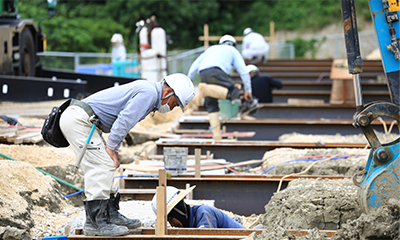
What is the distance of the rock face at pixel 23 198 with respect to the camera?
3990mm

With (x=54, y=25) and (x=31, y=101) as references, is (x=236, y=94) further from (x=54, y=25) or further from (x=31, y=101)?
(x=54, y=25)

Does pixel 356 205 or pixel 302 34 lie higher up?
pixel 302 34

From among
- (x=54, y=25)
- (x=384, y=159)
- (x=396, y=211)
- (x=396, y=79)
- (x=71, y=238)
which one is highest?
(x=54, y=25)

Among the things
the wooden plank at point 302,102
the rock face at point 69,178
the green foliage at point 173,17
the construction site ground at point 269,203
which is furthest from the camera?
the green foliage at point 173,17

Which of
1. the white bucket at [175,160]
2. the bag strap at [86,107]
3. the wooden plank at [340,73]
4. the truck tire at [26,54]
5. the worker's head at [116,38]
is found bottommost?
the white bucket at [175,160]

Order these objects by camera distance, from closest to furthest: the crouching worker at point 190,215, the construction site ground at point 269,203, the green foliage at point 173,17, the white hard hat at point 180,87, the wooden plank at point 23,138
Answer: the construction site ground at point 269,203
the white hard hat at point 180,87
the crouching worker at point 190,215
the wooden plank at point 23,138
the green foliage at point 173,17

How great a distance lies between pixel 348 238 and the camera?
128 inches

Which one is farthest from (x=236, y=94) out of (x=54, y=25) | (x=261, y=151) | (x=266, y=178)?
(x=54, y=25)

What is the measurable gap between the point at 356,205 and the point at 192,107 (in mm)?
9336

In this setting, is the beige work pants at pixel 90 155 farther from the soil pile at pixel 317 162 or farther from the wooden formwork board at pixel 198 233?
the soil pile at pixel 317 162

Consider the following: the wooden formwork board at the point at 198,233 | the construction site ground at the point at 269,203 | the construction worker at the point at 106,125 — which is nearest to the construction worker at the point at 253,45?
the construction site ground at the point at 269,203

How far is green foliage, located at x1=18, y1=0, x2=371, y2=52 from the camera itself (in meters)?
24.0

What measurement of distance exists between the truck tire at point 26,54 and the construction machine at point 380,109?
7634mm

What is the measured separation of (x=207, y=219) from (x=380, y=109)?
6.18 feet
